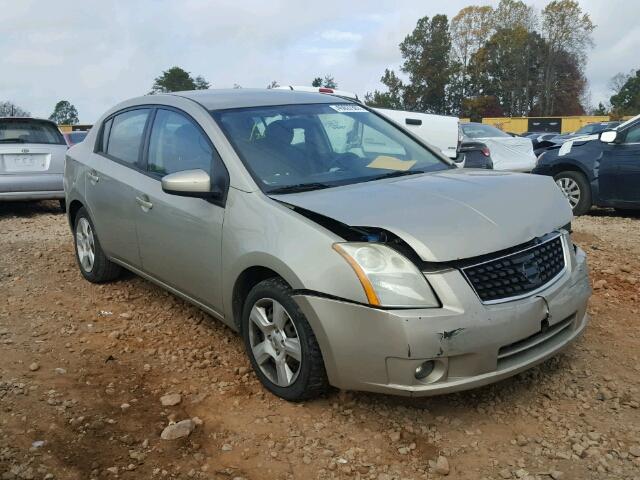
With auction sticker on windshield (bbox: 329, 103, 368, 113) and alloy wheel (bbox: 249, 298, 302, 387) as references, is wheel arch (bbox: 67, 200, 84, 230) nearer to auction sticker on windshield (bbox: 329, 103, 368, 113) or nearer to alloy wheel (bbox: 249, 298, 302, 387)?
auction sticker on windshield (bbox: 329, 103, 368, 113)

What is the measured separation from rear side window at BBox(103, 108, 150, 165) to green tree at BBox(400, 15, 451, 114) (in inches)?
3063

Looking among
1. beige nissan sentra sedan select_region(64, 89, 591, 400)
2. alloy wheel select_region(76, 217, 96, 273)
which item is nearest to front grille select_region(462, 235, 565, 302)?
beige nissan sentra sedan select_region(64, 89, 591, 400)

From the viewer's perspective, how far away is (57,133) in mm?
9648

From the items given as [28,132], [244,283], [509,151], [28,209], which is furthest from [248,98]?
[509,151]

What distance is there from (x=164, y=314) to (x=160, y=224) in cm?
95

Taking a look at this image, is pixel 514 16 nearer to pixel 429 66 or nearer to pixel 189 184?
pixel 429 66

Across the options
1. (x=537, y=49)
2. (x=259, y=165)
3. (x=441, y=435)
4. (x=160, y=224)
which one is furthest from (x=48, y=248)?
(x=537, y=49)

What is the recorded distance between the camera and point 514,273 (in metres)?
2.97

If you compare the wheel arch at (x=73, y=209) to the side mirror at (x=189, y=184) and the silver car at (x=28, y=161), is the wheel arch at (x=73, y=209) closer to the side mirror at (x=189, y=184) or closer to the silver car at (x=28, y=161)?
the side mirror at (x=189, y=184)

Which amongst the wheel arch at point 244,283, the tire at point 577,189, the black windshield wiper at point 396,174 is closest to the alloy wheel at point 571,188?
the tire at point 577,189

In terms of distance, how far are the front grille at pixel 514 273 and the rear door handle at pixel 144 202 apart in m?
2.23

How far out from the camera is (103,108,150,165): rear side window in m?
4.59

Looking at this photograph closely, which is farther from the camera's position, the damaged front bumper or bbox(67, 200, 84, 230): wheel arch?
bbox(67, 200, 84, 230): wheel arch

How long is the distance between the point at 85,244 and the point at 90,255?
0.14 m
